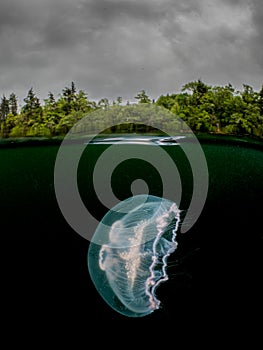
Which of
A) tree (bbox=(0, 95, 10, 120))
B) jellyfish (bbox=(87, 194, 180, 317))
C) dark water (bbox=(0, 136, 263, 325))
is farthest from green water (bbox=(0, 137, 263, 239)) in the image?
jellyfish (bbox=(87, 194, 180, 317))

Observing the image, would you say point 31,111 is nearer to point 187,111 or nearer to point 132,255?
point 187,111

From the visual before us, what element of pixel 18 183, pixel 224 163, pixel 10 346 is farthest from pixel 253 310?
pixel 18 183

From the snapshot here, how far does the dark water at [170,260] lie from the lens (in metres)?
4.01

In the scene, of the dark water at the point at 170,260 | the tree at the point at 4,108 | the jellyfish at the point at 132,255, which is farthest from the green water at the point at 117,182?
the jellyfish at the point at 132,255

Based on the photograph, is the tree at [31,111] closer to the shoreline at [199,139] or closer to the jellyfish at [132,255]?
the shoreline at [199,139]

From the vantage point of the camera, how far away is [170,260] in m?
4.98

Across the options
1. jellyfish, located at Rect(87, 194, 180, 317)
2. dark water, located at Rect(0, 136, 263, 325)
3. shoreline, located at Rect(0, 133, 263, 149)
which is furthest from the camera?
shoreline, located at Rect(0, 133, 263, 149)

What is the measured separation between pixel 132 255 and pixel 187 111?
530cm

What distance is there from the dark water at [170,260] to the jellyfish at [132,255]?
0.82m

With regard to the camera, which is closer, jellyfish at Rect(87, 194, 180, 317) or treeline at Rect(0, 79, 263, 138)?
jellyfish at Rect(87, 194, 180, 317)

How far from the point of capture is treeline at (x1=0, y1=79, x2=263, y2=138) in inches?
269

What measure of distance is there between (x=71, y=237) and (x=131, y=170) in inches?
80.5

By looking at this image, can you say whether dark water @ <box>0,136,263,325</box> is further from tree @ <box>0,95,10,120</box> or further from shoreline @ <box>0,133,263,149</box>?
tree @ <box>0,95,10,120</box>

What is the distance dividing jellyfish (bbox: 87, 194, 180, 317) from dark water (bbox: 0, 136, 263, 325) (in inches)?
32.5
